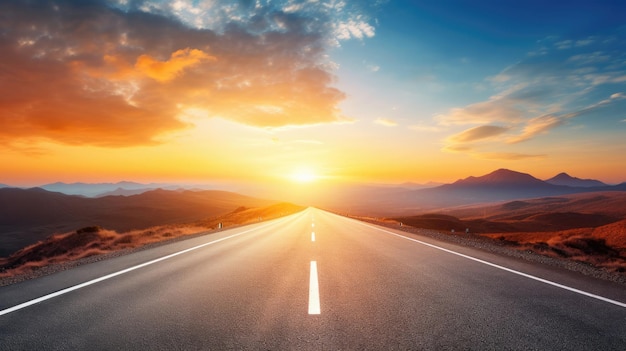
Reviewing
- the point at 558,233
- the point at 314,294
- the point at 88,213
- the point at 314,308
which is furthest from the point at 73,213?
the point at 558,233

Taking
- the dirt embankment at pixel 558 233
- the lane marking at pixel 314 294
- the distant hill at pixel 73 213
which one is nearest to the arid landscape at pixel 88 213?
the distant hill at pixel 73 213

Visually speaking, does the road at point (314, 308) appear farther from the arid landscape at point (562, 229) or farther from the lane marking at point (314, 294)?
the arid landscape at point (562, 229)

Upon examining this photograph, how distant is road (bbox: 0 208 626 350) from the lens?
3295 millimetres

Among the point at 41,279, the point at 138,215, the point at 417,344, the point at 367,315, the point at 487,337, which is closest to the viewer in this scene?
the point at 417,344

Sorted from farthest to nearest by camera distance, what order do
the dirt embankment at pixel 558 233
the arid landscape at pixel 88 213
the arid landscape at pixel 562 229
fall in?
the arid landscape at pixel 88 213
the arid landscape at pixel 562 229
the dirt embankment at pixel 558 233

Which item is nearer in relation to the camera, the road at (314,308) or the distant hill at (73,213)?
the road at (314,308)

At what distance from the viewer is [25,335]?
355 centimetres

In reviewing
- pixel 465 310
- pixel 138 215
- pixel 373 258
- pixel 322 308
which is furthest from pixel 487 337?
pixel 138 215

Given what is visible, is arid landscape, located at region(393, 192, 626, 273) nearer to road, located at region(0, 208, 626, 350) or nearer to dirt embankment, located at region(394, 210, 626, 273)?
dirt embankment, located at region(394, 210, 626, 273)

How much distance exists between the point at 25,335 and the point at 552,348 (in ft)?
20.0

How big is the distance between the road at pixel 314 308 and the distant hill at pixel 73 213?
105m

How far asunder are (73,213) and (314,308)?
16450 centimetres

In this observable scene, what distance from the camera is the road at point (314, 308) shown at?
3.29 metres

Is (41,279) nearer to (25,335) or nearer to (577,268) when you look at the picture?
(25,335)
